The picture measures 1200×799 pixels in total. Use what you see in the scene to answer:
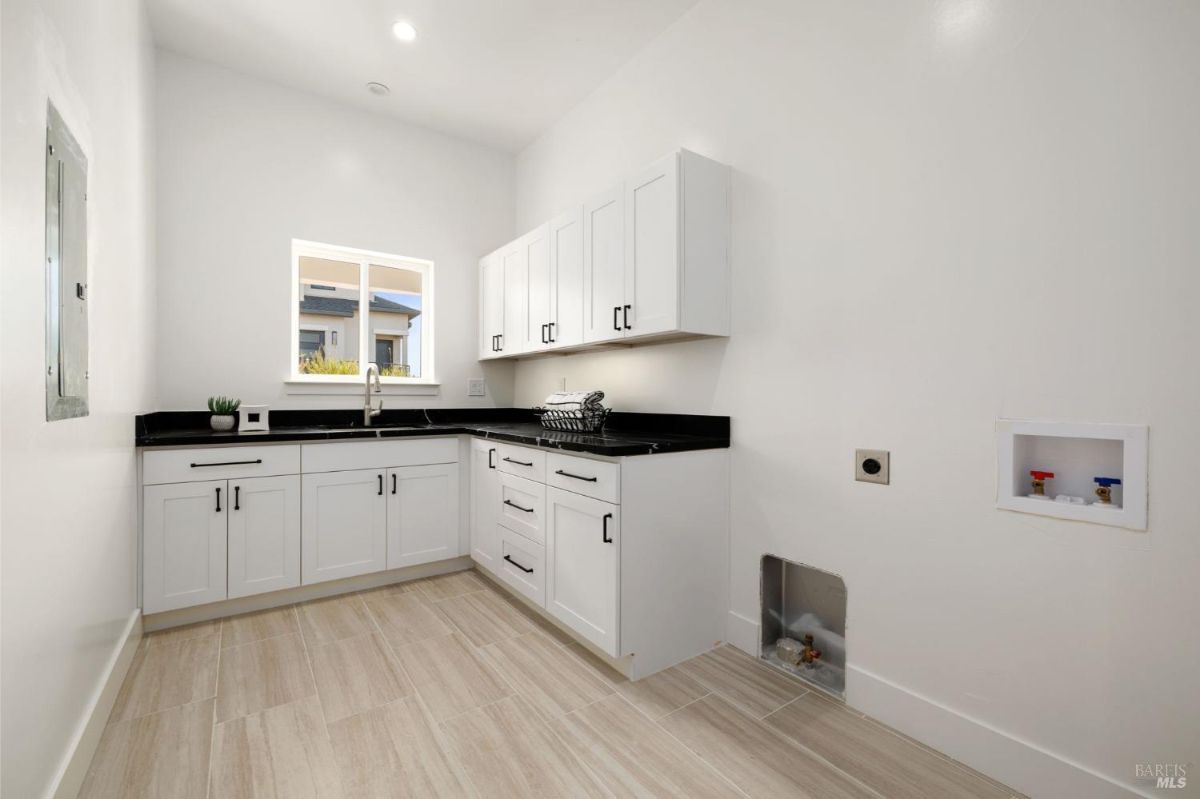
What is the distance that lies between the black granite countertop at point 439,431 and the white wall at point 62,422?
1.27 ft

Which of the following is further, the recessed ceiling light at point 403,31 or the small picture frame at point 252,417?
the small picture frame at point 252,417

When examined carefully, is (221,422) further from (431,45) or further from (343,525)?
(431,45)

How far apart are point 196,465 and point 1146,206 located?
142 inches

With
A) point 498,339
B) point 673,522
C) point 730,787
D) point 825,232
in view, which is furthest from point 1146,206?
point 498,339

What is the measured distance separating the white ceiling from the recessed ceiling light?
3 cm

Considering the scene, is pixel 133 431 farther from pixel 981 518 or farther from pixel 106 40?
pixel 981 518

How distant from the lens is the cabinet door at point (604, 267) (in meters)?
2.49

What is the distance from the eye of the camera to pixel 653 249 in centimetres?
229

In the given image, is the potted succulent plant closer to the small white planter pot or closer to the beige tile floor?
the small white planter pot

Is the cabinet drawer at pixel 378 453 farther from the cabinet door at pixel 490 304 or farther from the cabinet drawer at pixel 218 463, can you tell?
the cabinet door at pixel 490 304

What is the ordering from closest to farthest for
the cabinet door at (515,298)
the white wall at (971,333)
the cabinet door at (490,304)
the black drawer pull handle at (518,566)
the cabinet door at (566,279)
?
the white wall at (971,333)
the black drawer pull handle at (518,566)
the cabinet door at (566,279)
the cabinet door at (515,298)
the cabinet door at (490,304)

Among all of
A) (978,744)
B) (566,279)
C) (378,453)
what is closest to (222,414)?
(378,453)

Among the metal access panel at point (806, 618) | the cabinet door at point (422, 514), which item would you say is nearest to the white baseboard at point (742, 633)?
the metal access panel at point (806, 618)

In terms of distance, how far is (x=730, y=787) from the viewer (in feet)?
4.85
